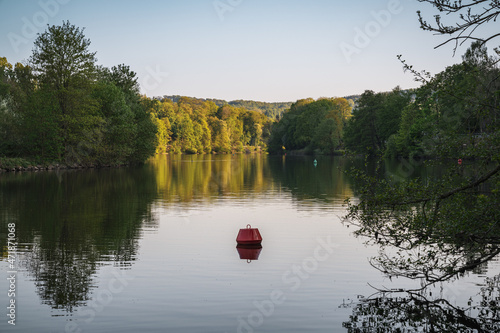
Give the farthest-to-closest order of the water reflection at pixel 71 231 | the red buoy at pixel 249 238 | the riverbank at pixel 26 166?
the riverbank at pixel 26 166 < the red buoy at pixel 249 238 < the water reflection at pixel 71 231

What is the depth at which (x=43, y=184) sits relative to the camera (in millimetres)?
41500

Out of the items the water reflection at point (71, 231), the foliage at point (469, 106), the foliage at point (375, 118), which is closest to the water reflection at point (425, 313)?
the foliage at point (469, 106)

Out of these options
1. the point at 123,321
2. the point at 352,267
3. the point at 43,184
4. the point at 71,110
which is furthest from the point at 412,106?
the point at 123,321

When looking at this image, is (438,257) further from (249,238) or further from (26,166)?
(26,166)

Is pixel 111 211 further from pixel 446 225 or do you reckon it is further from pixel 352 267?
pixel 446 225

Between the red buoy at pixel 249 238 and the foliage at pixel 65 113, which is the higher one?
the foliage at pixel 65 113

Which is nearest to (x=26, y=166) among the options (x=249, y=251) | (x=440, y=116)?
(x=249, y=251)

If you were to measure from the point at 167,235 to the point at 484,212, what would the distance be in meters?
13.0

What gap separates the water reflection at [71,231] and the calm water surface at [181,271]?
1.9 inches

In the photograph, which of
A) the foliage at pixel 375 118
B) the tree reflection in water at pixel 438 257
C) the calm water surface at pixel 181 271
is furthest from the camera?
the foliage at pixel 375 118

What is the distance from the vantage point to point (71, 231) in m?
20.0

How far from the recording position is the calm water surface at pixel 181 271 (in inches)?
403

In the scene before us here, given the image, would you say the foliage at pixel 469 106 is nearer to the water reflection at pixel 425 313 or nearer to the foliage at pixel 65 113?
the water reflection at pixel 425 313

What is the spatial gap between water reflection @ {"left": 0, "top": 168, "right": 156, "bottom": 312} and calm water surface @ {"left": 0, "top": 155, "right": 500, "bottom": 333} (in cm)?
5
